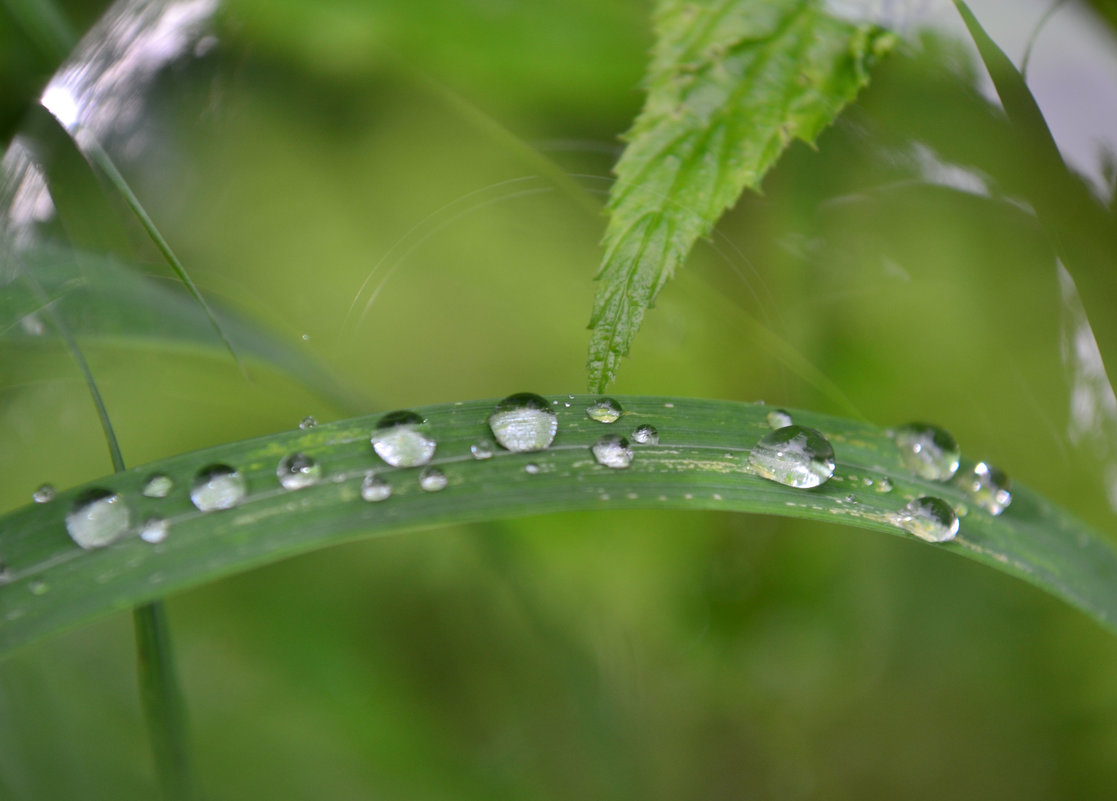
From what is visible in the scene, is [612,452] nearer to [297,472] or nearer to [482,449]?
[482,449]

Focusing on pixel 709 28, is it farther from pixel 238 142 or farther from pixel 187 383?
pixel 187 383

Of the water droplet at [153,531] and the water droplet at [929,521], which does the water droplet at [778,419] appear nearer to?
the water droplet at [929,521]

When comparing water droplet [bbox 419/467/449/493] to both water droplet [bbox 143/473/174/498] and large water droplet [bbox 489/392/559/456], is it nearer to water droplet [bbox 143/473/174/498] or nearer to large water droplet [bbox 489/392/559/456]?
large water droplet [bbox 489/392/559/456]

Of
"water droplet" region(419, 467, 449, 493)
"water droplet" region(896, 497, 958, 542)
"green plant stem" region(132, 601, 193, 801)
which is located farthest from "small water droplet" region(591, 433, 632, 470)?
"green plant stem" region(132, 601, 193, 801)

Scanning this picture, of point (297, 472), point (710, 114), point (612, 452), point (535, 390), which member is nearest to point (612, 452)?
point (612, 452)

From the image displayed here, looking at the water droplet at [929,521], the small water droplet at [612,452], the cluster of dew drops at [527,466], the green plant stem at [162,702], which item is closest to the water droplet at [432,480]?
the cluster of dew drops at [527,466]

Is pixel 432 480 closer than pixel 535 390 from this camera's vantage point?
Yes

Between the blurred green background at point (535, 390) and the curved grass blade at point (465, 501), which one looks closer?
the curved grass blade at point (465, 501)

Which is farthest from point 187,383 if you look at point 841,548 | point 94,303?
point 841,548
